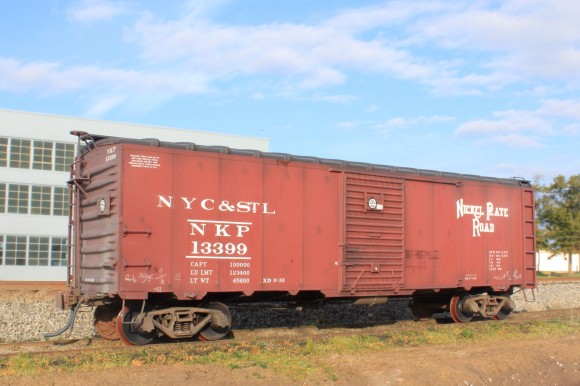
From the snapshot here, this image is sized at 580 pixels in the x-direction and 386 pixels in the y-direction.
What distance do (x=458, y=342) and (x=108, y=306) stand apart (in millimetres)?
7447

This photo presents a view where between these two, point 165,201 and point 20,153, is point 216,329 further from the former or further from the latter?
point 20,153

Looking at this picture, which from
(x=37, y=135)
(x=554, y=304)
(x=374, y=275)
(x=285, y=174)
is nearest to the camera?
(x=285, y=174)

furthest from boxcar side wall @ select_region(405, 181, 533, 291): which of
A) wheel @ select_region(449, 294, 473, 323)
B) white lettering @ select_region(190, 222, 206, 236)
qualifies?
white lettering @ select_region(190, 222, 206, 236)

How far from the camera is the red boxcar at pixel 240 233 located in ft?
36.4

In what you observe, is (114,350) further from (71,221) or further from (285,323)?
(285,323)

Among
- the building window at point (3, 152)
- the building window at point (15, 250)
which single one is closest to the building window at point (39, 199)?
the building window at point (15, 250)

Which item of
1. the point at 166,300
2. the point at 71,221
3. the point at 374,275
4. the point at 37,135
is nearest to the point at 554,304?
the point at 374,275

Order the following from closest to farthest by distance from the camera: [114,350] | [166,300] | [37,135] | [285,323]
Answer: [114,350]
[166,300]
[285,323]
[37,135]

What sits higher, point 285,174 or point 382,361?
point 285,174

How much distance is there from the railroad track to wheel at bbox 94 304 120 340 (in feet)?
0.69

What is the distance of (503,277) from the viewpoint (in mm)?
16078

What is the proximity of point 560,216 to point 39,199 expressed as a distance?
44352 mm

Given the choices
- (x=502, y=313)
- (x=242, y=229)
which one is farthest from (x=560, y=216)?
(x=242, y=229)

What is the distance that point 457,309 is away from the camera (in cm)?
1588
